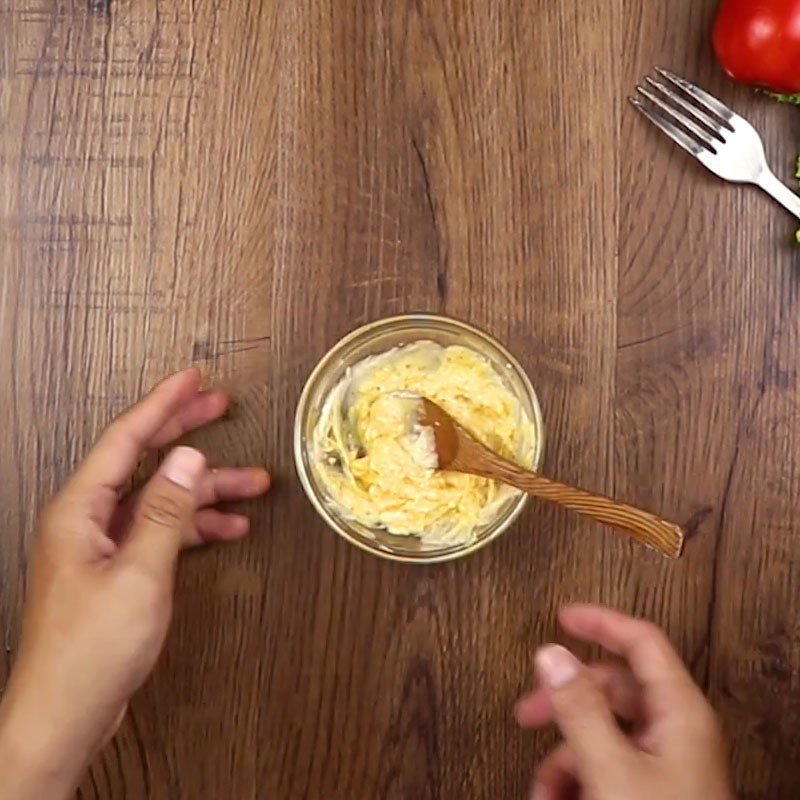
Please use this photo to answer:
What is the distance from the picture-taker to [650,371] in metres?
0.96

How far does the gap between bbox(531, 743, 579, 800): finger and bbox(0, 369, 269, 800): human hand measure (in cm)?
30

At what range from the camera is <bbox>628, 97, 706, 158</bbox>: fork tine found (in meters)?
0.96

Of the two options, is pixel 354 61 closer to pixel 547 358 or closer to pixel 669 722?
pixel 547 358

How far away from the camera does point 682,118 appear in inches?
37.7

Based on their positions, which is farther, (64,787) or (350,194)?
(350,194)

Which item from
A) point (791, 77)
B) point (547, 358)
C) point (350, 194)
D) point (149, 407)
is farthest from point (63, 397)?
point (791, 77)

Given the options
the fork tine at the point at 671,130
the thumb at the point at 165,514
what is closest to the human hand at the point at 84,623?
the thumb at the point at 165,514

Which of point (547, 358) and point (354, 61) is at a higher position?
point (354, 61)

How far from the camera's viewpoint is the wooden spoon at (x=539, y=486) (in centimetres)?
81

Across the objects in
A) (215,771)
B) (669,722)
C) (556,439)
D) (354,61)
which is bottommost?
(215,771)

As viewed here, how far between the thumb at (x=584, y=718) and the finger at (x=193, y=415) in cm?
33

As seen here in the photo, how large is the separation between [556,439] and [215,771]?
0.39 metres

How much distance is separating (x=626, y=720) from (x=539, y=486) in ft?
0.68

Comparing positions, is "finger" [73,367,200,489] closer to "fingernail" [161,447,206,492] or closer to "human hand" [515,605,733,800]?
"fingernail" [161,447,206,492]
